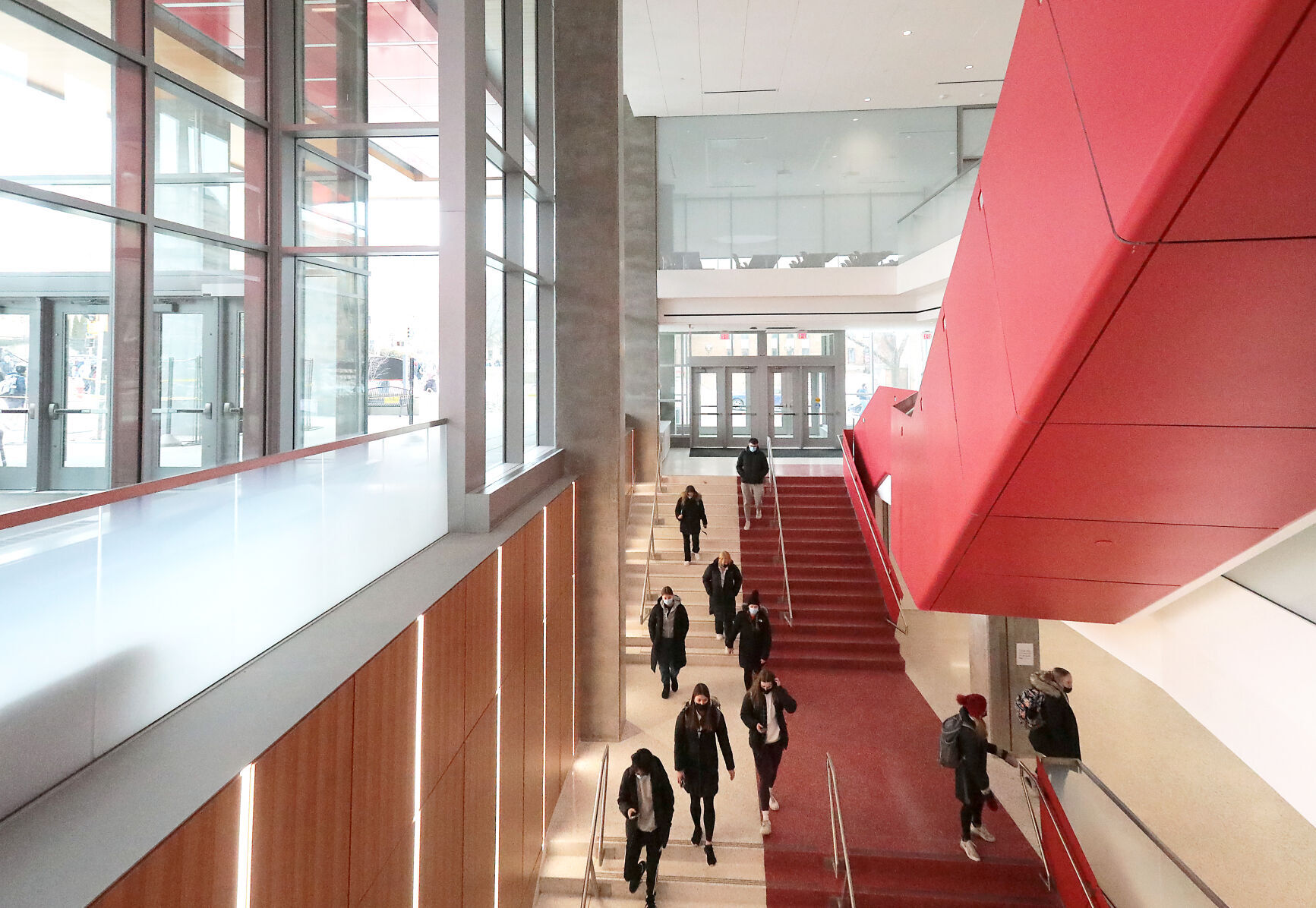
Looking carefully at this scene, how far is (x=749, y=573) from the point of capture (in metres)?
13.7

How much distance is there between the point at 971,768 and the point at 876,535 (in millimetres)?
6845

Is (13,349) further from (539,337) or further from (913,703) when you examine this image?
(913,703)

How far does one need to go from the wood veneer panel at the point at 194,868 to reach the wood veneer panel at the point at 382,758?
2.72 feet

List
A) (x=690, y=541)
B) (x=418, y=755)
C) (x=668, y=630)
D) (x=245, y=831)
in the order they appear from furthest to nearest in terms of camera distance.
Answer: (x=690, y=541) < (x=668, y=630) < (x=418, y=755) < (x=245, y=831)

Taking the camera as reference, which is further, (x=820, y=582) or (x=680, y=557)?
(x=680, y=557)

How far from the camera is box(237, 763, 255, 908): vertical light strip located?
226 centimetres

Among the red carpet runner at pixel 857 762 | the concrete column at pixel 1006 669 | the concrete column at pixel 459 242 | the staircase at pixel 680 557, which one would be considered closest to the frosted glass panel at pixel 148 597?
the concrete column at pixel 459 242

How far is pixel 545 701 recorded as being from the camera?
7152mm

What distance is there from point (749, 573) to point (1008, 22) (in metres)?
10.8

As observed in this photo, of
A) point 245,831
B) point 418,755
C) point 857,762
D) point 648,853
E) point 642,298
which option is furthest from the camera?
point 642,298

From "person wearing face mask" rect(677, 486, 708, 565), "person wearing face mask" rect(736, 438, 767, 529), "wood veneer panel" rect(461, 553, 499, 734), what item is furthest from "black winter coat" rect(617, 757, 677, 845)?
"person wearing face mask" rect(736, 438, 767, 529)

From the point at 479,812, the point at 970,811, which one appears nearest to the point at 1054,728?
the point at 970,811

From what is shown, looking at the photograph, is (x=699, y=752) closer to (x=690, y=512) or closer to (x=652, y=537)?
(x=690, y=512)

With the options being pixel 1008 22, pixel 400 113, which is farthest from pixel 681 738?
pixel 1008 22
